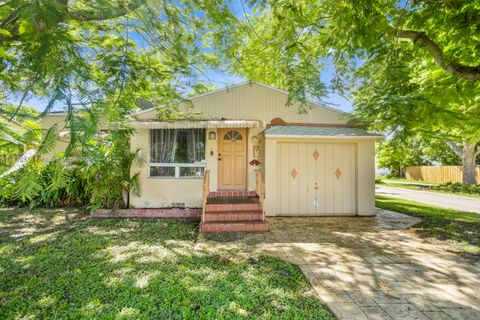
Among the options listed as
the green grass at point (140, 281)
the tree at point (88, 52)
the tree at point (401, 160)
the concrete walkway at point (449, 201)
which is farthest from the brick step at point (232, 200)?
the tree at point (401, 160)

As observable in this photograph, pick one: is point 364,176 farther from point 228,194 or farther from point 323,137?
point 228,194

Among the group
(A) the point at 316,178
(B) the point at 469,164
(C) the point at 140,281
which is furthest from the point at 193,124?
(B) the point at 469,164

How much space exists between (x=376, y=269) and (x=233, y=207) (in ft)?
14.9

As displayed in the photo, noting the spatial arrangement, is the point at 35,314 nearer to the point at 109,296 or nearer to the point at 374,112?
the point at 109,296

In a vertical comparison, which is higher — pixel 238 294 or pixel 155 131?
pixel 155 131

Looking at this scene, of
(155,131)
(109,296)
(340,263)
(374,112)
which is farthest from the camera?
(155,131)

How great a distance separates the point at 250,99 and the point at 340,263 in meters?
7.21

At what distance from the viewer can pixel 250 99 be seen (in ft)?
33.4

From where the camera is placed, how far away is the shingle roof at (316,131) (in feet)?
30.6

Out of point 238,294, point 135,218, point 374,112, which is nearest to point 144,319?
point 238,294

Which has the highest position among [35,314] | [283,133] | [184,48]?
[184,48]

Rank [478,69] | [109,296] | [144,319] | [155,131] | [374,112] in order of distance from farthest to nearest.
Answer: [155,131] → [374,112] → [478,69] → [109,296] → [144,319]

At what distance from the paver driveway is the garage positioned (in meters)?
1.60

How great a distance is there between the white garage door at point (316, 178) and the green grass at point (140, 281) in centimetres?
452
